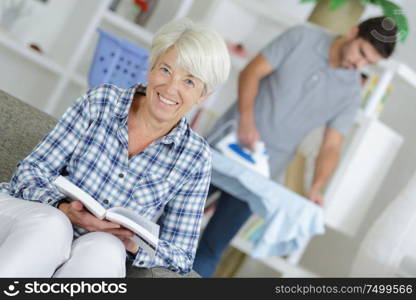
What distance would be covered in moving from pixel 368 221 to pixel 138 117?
8.88ft

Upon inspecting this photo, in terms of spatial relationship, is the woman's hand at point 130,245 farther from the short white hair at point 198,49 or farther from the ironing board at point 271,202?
the ironing board at point 271,202

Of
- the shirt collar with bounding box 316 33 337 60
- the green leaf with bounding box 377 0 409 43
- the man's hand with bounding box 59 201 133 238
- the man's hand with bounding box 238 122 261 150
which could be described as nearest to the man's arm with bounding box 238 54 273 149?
the man's hand with bounding box 238 122 261 150

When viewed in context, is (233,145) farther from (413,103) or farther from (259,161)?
(413,103)

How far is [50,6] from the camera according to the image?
13.0 feet

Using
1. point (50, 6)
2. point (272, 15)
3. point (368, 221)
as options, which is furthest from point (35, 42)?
point (368, 221)

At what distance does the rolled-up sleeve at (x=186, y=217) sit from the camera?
63.7 inches

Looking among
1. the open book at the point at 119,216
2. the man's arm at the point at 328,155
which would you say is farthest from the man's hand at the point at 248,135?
the open book at the point at 119,216

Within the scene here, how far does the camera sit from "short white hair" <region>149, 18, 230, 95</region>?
1.56 meters

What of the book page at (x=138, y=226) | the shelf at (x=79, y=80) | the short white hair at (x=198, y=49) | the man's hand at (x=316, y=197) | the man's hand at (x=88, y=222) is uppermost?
the short white hair at (x=198, y=49)

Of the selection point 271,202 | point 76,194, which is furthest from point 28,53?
point 76,194

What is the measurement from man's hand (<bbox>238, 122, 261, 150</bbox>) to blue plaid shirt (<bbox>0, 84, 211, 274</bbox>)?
111 cm

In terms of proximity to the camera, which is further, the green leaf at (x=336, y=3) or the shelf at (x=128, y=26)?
the shelf at (x=128, y=26)

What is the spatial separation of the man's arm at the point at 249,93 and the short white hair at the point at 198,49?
1.20m

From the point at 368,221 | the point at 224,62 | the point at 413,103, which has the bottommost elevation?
the point at 368,221
